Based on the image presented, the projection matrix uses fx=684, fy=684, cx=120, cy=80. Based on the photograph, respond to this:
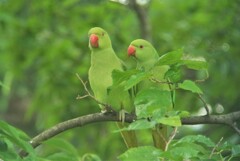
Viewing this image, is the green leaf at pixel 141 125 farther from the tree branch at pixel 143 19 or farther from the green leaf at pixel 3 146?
the tree branch at pixel 143 19

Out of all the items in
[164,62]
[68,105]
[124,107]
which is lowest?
[68,105]

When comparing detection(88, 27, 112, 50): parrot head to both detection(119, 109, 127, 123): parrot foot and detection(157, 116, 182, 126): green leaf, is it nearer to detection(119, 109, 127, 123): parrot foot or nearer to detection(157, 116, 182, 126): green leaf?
detection(119, 109, 127, 123): parrot foot

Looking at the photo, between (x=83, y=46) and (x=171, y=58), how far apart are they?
3.11 m

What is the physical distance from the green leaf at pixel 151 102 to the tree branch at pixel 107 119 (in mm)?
275

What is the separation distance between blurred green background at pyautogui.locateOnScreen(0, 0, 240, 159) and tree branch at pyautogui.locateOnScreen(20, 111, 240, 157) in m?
2.22

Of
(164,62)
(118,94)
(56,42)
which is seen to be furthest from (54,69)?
(164,62)

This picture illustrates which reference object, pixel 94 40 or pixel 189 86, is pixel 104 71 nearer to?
pixel 94 40

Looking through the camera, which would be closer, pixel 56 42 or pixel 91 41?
pixel 91 41

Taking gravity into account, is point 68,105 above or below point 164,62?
below

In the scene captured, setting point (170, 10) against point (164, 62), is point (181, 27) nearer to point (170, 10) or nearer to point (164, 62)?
point (170, 10)

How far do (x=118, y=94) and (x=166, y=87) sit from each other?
0.38 meters

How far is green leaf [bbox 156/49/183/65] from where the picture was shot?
79.1 inches

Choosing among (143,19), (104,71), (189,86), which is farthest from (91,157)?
(143,19)

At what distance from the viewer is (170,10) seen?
5.68 meters
